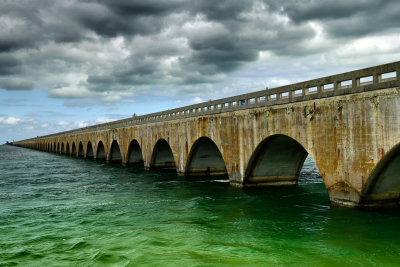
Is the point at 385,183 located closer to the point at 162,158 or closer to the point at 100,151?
the point at 162,158

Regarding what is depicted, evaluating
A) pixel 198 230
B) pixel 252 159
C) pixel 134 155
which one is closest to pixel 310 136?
pixel 252 159

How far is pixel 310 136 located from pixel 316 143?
1.51 ft

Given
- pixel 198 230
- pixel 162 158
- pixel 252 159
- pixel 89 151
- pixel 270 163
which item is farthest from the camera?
pixel 89 151

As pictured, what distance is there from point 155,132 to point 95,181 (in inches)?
292

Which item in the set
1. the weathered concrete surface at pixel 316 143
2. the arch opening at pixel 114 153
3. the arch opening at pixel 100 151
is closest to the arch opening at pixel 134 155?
the arch opening at pixel 114 153

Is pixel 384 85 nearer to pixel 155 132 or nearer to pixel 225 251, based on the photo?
pixel 225 251

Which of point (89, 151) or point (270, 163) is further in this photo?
point (89, 151)

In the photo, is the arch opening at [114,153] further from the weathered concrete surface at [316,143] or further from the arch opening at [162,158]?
the weathered concrete surface at [316,143]

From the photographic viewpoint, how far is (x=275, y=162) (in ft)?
70.0

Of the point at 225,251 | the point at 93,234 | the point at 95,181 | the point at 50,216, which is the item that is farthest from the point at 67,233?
the point at 95,181

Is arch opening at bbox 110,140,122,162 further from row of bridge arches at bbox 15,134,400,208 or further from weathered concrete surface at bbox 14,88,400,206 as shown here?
weathered concrete surface at bbox 14,88,400,206

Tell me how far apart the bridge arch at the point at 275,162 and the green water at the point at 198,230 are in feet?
3.66

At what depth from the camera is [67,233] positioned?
1359cm

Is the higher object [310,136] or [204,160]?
[310,136]
